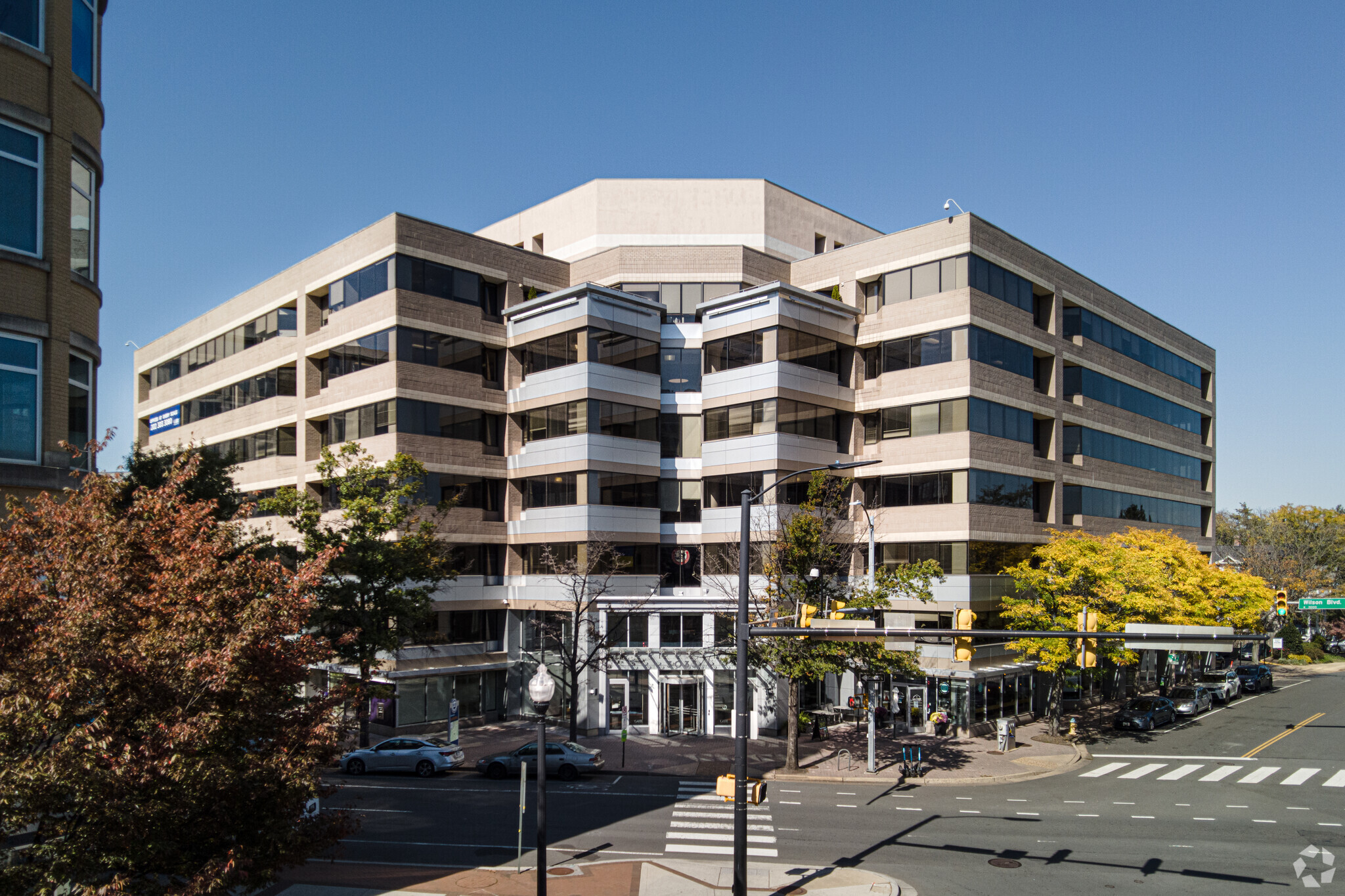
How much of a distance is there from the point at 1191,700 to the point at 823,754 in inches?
965

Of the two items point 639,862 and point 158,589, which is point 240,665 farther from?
point 639,862

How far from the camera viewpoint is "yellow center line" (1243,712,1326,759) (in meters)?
36.8

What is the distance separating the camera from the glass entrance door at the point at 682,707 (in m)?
40.3

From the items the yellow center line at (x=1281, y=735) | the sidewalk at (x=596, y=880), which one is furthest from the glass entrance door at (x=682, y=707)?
the yellow center line at (x=1281, y=735)

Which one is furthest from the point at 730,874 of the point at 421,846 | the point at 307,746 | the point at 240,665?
the point at 240,665

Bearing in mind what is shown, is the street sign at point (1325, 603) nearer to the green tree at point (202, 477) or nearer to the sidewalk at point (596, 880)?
the sidewalk at point (596, 880)

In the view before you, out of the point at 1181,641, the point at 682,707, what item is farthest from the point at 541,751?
the point at 682,707

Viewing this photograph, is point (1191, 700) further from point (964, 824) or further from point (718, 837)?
point (718, 837)

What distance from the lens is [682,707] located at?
132 ft

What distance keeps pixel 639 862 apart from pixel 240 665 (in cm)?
1318

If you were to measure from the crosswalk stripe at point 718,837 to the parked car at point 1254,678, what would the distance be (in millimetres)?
48893

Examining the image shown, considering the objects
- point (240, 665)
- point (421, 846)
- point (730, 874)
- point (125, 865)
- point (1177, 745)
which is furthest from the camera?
point (1177, 745)

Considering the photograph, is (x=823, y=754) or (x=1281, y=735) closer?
(x=823, y=754)

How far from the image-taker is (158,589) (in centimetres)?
1200
